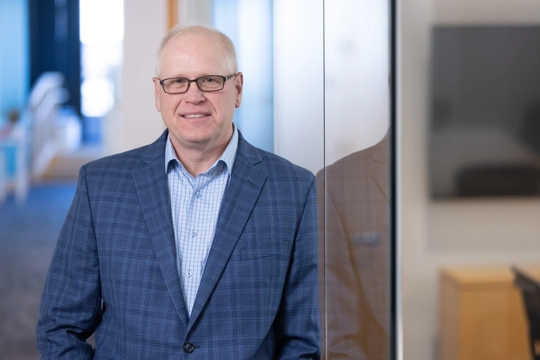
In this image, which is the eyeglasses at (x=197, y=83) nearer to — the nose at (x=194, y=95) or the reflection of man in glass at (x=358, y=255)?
the nose at (x=194, y=95)

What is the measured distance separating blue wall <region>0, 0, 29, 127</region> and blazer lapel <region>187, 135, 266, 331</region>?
343 inches

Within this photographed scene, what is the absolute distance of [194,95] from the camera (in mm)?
937

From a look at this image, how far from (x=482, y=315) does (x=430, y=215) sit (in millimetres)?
51

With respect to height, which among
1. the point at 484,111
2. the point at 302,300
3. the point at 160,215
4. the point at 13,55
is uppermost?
the point at 13,55

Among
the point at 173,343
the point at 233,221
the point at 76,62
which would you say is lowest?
the point at 173,343

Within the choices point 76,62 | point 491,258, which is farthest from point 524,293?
point 76,62

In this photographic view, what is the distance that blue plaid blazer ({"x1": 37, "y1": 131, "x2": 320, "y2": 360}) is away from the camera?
A: 0.96 metres

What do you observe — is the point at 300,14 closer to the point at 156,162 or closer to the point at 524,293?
the point at 156,162

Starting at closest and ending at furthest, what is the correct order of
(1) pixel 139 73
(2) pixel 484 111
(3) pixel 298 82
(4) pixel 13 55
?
(2) pixel 484 111 < (3) pixel 298 82 < (1) pixel 139 73 < (4) pixel 13 55

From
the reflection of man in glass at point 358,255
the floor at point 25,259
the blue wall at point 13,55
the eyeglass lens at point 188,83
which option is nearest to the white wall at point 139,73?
the eyeglass lens at point 188,83

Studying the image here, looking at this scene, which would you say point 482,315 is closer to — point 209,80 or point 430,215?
point 430,215

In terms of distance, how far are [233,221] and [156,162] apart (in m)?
0.16

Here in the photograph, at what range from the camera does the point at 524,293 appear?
0.29m

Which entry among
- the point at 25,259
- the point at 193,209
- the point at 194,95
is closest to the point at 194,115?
the point at 194,95
